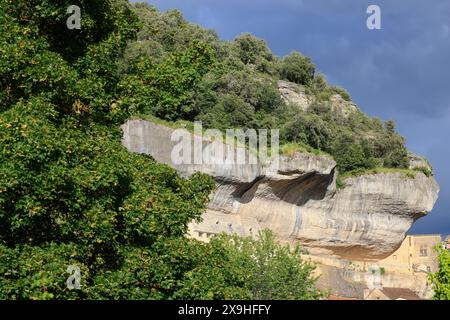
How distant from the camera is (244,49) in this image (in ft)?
237

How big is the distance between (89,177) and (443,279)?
10144 millimetres

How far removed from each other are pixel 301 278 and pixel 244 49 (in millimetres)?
50508

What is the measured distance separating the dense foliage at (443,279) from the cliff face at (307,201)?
23.8 metres

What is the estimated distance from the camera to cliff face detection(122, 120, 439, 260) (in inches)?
1609

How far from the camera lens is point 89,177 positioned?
9836 millimetres

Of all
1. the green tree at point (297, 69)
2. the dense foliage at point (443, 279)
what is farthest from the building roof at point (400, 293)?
the dense foliage at point (443, 279)

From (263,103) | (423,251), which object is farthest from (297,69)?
(423,251)

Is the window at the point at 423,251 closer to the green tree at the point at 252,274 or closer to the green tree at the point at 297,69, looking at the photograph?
the green tree at the point at 297,69

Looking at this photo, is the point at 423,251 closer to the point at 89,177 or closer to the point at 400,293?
the point at 400,293

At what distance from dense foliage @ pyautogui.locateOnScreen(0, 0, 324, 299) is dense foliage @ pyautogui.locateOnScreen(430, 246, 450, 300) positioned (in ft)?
21.0

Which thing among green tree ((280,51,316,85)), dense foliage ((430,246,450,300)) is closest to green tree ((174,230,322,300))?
dense foliage ((430,246,450,300))

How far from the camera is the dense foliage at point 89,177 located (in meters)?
9.54
